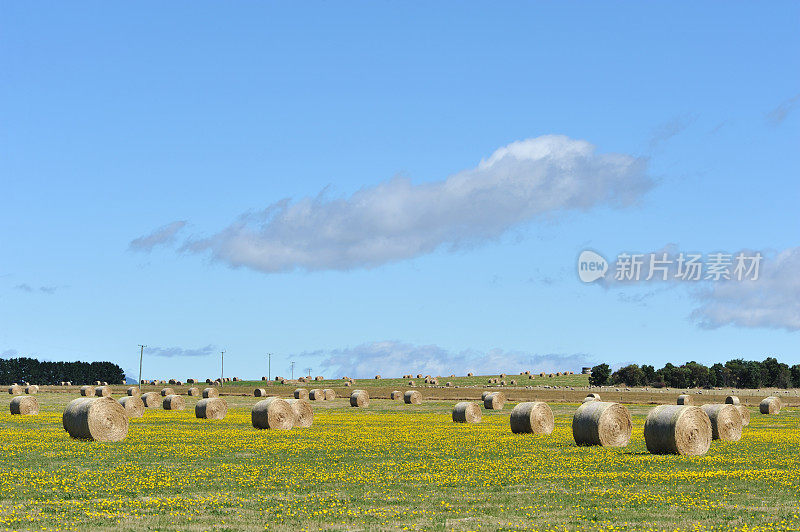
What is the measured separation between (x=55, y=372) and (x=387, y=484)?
171 m

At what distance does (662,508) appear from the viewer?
1958 cm

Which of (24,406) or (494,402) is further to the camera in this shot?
(494,402)

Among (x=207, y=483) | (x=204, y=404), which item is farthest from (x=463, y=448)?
(x=204, y=404)

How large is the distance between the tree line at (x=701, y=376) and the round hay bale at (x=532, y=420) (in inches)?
4171

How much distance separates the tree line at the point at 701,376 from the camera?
142625mm

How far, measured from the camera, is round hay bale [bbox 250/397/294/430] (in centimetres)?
4450

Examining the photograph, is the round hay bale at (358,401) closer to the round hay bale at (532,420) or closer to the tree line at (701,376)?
the round hay bale at (532,420)

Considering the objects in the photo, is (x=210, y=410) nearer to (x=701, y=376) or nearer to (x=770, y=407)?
(x=770, y=407)

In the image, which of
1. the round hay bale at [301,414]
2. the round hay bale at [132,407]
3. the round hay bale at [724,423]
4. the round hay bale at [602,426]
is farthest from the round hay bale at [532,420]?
the round hay bale at [132,407]

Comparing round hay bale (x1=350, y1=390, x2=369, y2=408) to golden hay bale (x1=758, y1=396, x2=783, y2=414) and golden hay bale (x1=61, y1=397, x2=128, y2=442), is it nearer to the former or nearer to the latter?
golden hay bale (x1=758, y1=396, x2=783, y2=414)

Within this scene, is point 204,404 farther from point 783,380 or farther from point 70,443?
point 783,380

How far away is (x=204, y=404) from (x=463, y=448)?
26.6 m

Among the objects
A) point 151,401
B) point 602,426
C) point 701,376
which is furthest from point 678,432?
point 701,376

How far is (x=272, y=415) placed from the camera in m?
44.5
